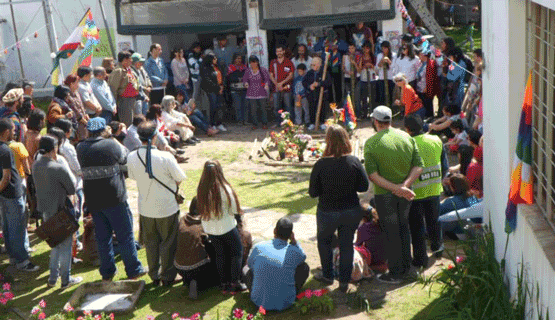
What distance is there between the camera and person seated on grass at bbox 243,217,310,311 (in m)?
6.65

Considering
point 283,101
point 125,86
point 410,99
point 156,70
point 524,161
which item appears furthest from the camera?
point 283,101

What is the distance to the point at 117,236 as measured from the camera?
7.67 metres

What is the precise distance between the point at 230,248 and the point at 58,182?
1.92 m

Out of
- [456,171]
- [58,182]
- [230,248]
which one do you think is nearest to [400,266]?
[230,248]

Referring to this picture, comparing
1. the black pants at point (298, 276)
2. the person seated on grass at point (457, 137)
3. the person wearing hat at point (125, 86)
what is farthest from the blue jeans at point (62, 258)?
the person wearing hat at point (125, 86)

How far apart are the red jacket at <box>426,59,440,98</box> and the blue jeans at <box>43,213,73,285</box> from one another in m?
8.17

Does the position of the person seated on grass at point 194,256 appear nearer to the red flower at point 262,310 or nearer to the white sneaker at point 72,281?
the red flower at point 262,310

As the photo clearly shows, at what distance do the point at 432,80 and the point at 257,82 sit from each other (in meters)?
3.46

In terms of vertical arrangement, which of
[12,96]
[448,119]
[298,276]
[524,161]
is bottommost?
[298,276]

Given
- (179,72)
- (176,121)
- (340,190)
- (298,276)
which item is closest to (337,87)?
(179,72)

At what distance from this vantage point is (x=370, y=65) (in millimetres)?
14844

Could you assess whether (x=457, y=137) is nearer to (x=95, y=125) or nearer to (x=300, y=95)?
(x=300, y=95)

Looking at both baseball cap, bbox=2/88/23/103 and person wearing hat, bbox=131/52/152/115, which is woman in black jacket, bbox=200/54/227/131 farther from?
baseball cap, bbox=2/88/23/103

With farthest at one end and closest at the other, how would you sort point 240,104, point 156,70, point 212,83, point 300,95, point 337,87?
1. point 337,87
2. point 240,104
3. point 156,70
4. point 212,83
5. point 300,95
